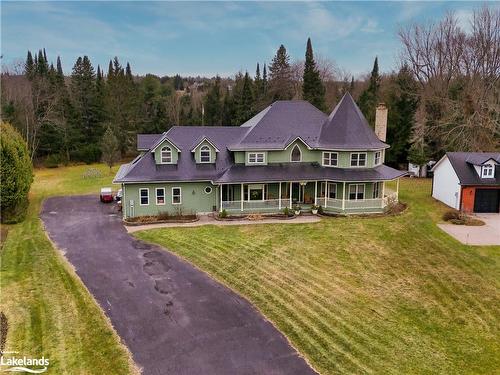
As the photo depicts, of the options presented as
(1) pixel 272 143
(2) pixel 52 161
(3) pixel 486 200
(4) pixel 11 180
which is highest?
(1) pixel 272 143

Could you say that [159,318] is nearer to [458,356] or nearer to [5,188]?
[458,356]

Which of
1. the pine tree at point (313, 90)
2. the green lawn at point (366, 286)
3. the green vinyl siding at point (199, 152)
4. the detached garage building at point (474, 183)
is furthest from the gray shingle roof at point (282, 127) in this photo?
the pine tree at point (313, 90)

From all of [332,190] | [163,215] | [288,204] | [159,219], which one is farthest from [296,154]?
[159,219]

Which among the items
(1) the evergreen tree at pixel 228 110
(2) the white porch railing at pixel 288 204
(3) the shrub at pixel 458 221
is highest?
(1) the evergreen tree at pixel 228 110

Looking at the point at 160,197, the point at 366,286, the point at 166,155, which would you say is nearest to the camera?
the point at 366,286

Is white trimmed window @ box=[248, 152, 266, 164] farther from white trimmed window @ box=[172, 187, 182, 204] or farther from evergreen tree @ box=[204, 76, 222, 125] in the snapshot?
evergreen tree @ box=[204, 76, 222, 125]

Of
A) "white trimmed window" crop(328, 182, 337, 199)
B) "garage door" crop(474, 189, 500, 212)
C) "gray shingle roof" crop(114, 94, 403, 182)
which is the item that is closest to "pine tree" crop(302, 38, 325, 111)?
"gray shingle roof" crop(114, 94, 403, 182)

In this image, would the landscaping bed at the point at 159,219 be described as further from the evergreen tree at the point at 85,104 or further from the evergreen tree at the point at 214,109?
the evergreen tree at the point at 214,109

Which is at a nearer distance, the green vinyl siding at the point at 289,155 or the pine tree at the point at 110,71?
the green vinyl siding at the point at 289,155
